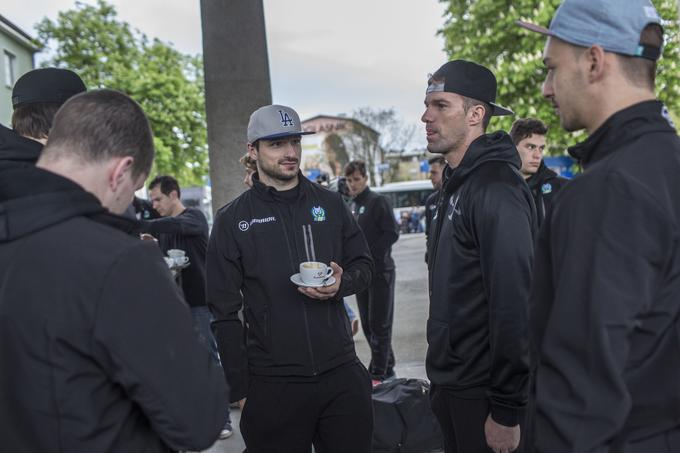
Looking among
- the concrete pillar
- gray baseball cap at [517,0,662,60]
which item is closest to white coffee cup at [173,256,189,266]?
the concrete pillar

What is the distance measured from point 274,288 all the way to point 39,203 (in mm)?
1656

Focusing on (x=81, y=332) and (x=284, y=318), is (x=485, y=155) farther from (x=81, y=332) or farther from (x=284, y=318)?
(x=81, y=332)

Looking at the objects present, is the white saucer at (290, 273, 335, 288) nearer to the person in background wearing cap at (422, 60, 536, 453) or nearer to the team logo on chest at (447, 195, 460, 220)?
the person in background wearing cap at (422, 60, 536, 453)

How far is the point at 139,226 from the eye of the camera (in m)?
1.76

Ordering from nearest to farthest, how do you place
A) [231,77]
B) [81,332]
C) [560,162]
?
1. [81,332]
2. [231,77]
3. [560,162]

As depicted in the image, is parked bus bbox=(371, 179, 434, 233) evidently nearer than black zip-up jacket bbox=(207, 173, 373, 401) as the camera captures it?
No

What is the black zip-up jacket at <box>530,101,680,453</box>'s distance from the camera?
1.48 m

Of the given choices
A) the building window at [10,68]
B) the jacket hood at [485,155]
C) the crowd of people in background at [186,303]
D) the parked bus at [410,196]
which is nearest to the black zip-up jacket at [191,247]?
the jacket hood at [485,155]

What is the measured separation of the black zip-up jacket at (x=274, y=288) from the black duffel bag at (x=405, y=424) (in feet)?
4.11

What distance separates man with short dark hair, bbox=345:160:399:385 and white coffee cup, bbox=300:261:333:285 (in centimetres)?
358

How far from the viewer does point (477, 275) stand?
2605mm

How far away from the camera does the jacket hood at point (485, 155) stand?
8.90 feet

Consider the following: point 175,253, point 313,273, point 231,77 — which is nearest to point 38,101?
point 313,273

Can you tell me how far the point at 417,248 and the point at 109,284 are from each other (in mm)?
22585
